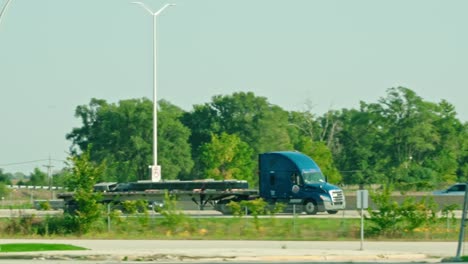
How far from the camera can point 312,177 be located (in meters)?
56.9

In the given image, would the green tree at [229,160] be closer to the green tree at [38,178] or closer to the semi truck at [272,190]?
the semi truck at [272,190]

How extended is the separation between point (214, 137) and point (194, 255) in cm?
5541

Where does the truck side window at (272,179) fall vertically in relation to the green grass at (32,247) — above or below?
above

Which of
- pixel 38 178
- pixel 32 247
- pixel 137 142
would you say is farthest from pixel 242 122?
pixel 32 247

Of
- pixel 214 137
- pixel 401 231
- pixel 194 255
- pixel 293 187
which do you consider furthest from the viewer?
pixel 214 137

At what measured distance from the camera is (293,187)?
5650cm

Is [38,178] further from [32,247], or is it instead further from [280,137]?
[32,247]

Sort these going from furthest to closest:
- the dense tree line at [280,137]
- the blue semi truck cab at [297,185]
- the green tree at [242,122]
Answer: the green tree at [242,122], the dense tree line at [280,137], the blue semi truck cab at [297,185]

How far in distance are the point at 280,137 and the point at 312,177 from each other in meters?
48.7

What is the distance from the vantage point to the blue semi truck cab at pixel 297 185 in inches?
2213

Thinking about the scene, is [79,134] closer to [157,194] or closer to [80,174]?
[157,194]

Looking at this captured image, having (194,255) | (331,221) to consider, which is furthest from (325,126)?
(194,255)

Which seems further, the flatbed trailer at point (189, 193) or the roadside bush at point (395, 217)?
the flatbed trailer at point (189, 193)

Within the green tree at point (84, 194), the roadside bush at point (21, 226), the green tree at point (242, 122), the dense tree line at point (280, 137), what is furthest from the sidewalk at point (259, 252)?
the green tree at point (242, 122)
